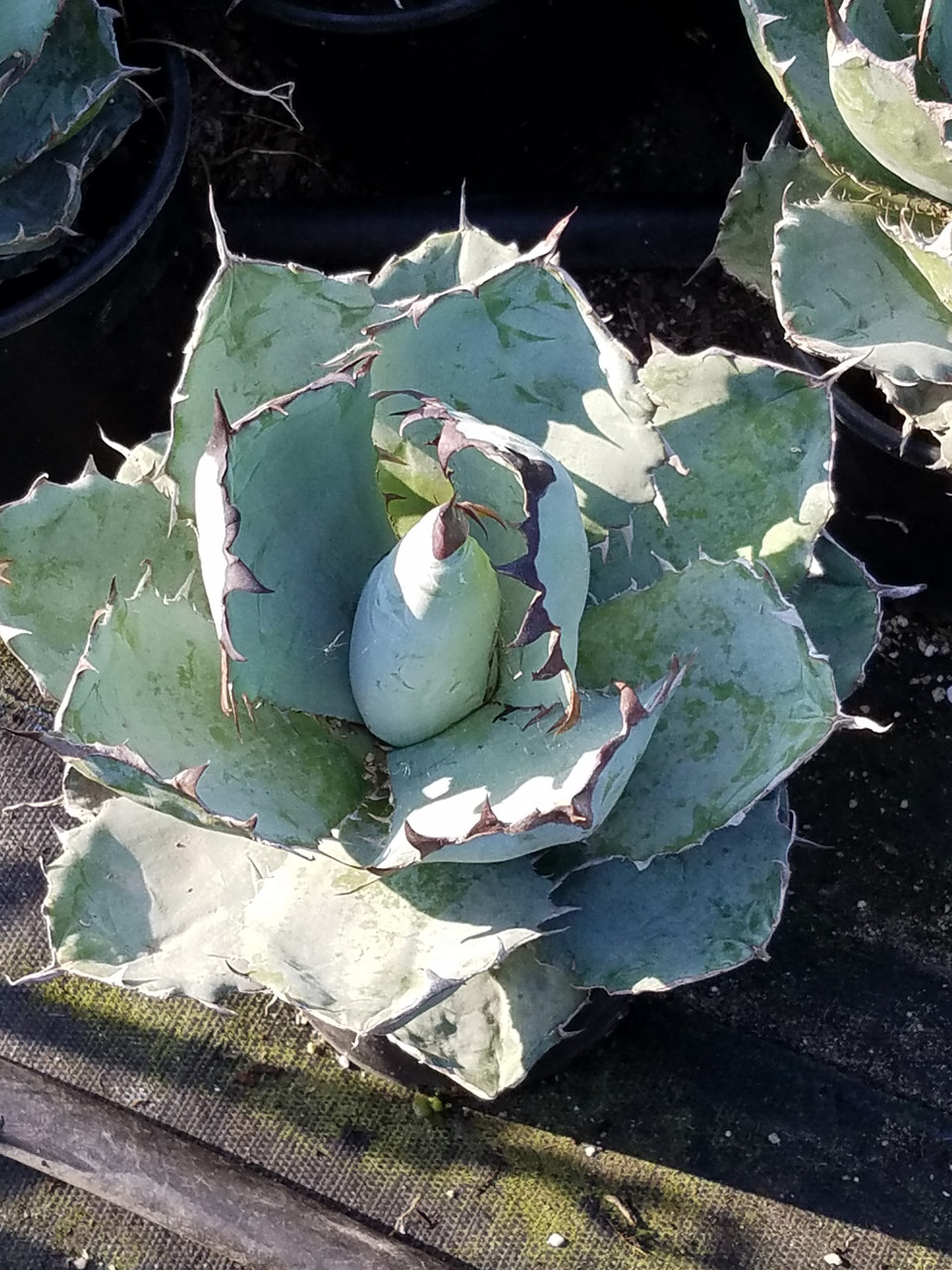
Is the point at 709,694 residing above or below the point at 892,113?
below

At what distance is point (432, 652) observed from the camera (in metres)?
0.70

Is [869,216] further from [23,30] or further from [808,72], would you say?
[23,30]

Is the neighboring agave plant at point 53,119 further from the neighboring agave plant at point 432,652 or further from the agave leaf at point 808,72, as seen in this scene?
the agave leaf at point 808,72

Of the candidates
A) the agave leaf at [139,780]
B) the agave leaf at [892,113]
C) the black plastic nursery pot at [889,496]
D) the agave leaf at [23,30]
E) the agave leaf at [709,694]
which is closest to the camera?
the agave leaf at [139,780]

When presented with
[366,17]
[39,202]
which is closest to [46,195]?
[39,202]

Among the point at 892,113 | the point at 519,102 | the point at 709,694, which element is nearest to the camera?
the point at 709,694

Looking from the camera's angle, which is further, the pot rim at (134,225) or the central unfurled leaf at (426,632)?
the pot rim at (134,225)

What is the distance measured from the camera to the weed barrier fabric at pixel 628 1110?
3.86 feet

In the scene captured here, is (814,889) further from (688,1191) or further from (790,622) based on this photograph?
(790,622)

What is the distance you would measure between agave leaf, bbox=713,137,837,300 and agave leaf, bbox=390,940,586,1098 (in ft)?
2.08

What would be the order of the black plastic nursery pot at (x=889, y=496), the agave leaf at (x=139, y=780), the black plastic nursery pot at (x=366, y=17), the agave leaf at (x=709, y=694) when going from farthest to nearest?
1. the black plastic nursery pot at (x=366, y=17)
2. the black plastic nursery pot at (x=889, y=496)
3. the agave leaf at (x=709, y=694)
4. the agave leaf at (x=139, y=780)

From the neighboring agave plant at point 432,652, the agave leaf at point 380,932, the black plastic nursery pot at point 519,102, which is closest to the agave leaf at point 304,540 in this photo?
the neighboring agave plant at point 432,652

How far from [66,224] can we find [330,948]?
2.16 feet

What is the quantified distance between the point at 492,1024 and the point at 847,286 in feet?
2.06
